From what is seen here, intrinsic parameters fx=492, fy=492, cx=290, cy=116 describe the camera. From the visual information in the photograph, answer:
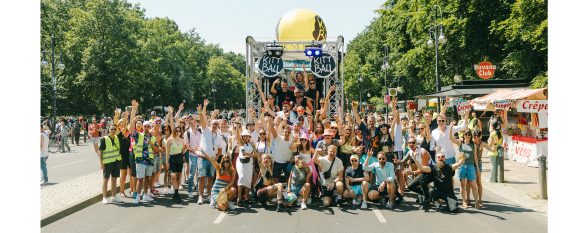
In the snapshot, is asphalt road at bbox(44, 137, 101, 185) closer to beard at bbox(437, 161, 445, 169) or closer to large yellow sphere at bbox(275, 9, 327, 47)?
large yellow sphere at bbox(275, 9, 327, 47)

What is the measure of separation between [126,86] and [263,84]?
102ft

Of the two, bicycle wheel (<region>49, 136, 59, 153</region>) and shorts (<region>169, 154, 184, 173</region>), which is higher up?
shorts (<region>169, 154, 184, 173</region>)

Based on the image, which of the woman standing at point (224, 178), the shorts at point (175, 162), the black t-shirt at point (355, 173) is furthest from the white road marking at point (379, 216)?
the shorts at point (175, 162)

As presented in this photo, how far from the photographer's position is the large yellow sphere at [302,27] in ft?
54.1

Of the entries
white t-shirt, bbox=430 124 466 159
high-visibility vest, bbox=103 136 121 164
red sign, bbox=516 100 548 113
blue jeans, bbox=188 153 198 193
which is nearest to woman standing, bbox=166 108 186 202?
blue jeans, bbox=188 153 198 193

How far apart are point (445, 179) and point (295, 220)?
114 inches

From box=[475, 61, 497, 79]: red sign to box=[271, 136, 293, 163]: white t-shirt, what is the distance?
68.0ft

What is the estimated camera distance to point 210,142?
9789mm

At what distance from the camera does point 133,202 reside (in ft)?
32.1

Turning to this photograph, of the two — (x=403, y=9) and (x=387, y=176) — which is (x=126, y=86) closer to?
(x=403, y=9)

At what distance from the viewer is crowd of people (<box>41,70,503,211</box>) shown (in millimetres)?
9125

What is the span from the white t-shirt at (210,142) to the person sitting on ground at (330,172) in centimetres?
203
